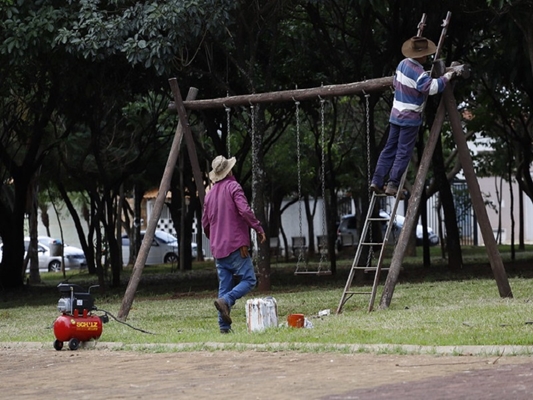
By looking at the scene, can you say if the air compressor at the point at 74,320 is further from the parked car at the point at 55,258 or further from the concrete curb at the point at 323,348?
the parked car at the point at 55,258

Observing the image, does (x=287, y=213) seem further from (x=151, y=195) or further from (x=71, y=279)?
(x=71, y=279)

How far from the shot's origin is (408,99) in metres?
14.4

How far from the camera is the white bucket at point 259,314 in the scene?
1261 centimetres

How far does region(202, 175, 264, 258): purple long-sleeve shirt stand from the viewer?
520 inches

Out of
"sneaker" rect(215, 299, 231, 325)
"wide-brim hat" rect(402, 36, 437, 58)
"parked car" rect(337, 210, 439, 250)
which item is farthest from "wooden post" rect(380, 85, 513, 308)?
"parked car" rect(337, 210, 439, 250)

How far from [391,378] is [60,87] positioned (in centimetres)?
1846

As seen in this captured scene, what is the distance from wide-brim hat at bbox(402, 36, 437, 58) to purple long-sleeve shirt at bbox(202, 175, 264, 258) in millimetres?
3017

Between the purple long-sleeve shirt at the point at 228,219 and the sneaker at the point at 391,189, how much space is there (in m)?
2.21

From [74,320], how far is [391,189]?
4.57 m

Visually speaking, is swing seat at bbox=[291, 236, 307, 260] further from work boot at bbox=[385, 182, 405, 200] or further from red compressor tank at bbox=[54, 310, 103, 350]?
red compressor tank at bbox=[54, 310, 103, 350]

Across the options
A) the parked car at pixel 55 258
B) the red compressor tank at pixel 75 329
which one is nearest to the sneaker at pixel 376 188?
the red compressor tank at pixel 75 329

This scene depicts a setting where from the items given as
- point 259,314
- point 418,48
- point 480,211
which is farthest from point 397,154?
point 259,314

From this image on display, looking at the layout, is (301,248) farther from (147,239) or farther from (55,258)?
(55,258)

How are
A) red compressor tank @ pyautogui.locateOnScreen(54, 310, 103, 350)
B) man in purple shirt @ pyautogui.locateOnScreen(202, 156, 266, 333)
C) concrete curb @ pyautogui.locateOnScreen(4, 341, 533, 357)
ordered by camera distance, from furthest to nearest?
man in purple shirt @ pyautogui.locateOnScreen(202, 156, 266, 333) → red compressor tank @ pyautogui.locateOnScreen(54, 310, 103, 350) → concrete curb @ pyautogui.locateOnScreen(4, 341, 533, 357)
